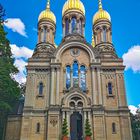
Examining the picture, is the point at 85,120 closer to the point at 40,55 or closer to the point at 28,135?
the point at 28,135

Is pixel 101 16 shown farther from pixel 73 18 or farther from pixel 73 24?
pixel 73 24

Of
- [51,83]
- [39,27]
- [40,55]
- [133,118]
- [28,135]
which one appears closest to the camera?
[28,135]

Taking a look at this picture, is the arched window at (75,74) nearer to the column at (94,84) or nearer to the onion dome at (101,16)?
the column at (94,84)

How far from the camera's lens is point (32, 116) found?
1123 inches

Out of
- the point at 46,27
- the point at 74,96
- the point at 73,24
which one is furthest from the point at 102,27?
the point at 74,96

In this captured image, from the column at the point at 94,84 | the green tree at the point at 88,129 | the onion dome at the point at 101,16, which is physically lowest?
the green tree at the point at 88,129

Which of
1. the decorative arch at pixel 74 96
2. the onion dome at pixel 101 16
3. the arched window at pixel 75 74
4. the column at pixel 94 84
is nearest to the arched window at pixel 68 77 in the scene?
the arched window at pixel 75 74

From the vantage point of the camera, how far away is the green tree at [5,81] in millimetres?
28844

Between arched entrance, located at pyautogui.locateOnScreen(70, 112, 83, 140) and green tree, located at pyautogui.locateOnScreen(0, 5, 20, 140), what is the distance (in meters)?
7.28

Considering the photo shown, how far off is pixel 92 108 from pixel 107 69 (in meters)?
5.40

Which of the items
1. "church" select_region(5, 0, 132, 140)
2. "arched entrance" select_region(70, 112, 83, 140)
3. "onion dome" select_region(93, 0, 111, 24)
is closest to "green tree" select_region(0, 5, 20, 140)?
"church" select_region(5, 0, 132, 140)

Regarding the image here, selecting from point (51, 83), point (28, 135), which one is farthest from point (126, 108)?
point (28, 135)

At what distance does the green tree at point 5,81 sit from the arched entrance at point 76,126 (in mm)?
7284

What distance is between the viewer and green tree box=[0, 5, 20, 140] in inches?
1136
